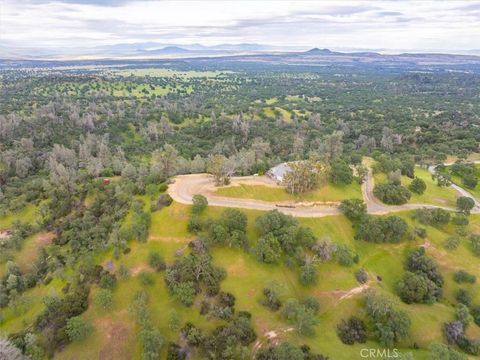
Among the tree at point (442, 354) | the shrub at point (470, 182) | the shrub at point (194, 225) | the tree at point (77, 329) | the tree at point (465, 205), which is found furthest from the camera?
the shrub at point (470, 182)

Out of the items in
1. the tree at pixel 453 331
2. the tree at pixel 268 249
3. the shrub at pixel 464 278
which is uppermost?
the tree at pixel 268 249

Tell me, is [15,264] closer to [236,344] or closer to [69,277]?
[69,277]

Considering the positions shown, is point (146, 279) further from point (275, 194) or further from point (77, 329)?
point (275, 194)

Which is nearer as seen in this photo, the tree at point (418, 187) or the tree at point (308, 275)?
the tree at point (308, 275)

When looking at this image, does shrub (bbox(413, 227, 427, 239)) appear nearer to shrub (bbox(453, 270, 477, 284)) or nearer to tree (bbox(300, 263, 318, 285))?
shrub (bbox(453, 270, 477, 284))

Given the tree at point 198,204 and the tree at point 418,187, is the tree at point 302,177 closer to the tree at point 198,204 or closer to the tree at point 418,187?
Result: the tree at point 198,204

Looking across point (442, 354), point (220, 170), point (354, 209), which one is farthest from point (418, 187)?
point (220, 170)

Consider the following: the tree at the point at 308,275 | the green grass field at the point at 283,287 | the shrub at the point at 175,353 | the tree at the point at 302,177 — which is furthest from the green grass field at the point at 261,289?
the tree at the point at 302,177
